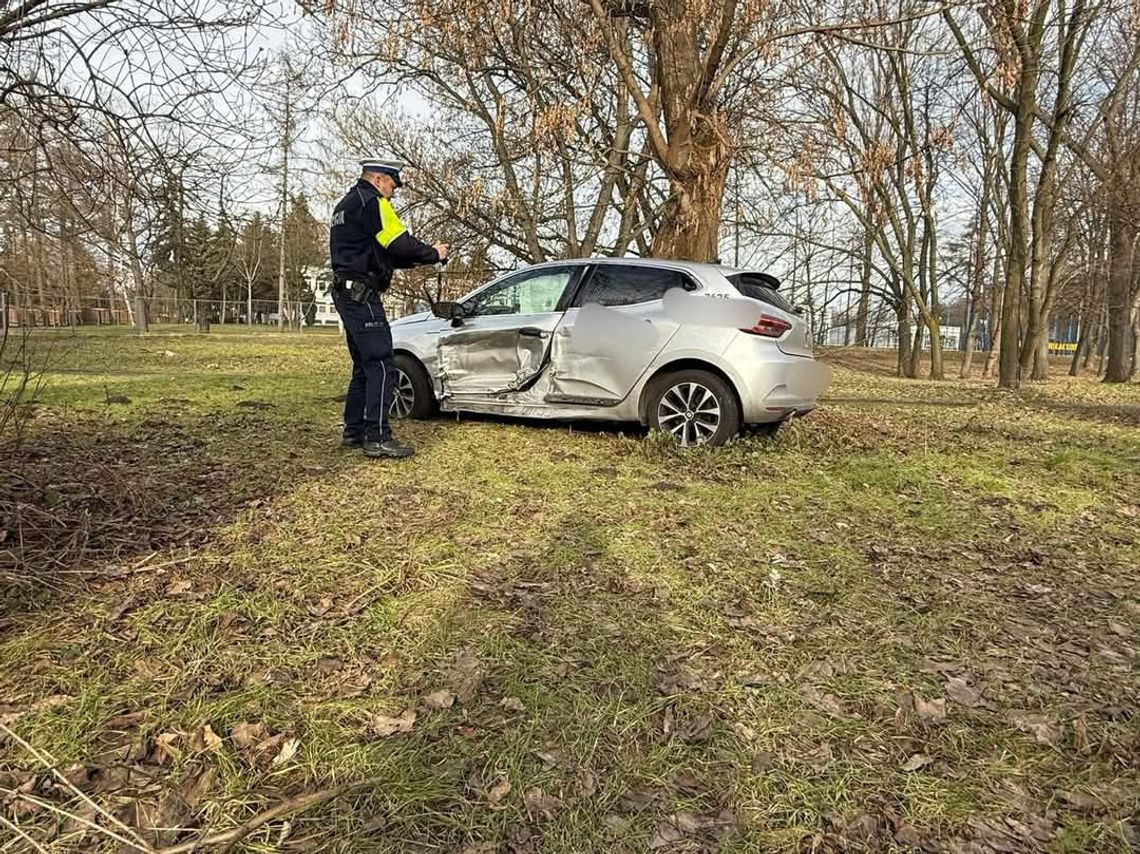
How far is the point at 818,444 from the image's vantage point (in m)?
6.49

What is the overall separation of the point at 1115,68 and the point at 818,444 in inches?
646

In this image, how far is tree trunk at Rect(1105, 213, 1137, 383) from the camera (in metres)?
17.3

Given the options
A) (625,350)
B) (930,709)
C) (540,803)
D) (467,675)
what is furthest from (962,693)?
(625,350)

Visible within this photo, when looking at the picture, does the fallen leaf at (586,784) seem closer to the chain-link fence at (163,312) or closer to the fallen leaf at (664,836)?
the fallen leaf at (664,836)

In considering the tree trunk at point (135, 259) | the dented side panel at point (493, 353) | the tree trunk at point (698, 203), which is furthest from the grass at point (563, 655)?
the tree trunk at point (698, 203)

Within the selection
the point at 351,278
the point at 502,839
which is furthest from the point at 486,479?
the point at 502,839

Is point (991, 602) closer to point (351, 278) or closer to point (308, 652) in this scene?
point (308, 652)

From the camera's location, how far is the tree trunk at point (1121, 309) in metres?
17.3

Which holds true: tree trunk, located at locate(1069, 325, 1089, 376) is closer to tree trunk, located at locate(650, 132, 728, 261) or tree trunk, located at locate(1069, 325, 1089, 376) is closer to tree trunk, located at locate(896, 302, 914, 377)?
tree trunk, located at locate(896, 302, 914, 377)

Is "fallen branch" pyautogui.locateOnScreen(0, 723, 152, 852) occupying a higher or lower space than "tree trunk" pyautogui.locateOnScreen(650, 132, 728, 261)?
lower

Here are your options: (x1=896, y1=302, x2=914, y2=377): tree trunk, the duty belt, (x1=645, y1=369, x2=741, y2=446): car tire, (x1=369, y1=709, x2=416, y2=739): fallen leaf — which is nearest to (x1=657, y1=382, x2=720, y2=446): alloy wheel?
(x1=645, y1=369, x2=741, y2=446): car tire

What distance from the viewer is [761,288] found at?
6.09 meters

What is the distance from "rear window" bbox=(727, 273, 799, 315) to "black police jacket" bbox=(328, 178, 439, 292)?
102 inches

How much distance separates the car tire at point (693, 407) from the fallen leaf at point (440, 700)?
12.8ft
